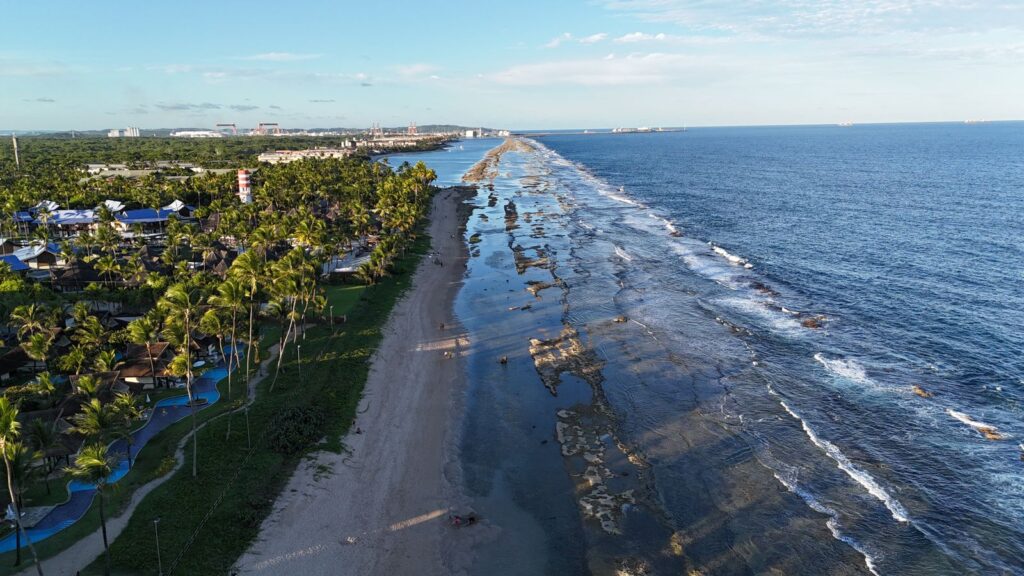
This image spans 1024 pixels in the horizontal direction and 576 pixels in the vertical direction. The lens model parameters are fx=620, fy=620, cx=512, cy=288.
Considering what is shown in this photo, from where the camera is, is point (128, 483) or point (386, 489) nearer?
point (128, 483)

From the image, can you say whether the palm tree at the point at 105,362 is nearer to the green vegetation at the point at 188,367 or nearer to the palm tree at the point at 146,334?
the green vegetation at the point at 188,367

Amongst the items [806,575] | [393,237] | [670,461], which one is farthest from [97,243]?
[806,575]

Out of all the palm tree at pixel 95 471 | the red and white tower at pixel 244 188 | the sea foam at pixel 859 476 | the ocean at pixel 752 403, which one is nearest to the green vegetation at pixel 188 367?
the palm tree at pixel 95 471

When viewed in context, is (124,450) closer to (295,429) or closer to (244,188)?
(295,429)

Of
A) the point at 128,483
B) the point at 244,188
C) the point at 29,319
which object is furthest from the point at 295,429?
the point at 244,188

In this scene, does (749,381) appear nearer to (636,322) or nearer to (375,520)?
(636,322)

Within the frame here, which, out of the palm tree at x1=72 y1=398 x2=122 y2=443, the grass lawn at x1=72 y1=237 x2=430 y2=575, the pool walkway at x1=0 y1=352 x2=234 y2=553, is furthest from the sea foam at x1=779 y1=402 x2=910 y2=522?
the pool walkway at x1=0 y1=352 x2=234 y2=553

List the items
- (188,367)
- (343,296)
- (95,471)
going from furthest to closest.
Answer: (343,296), (188,367), (95,471)
